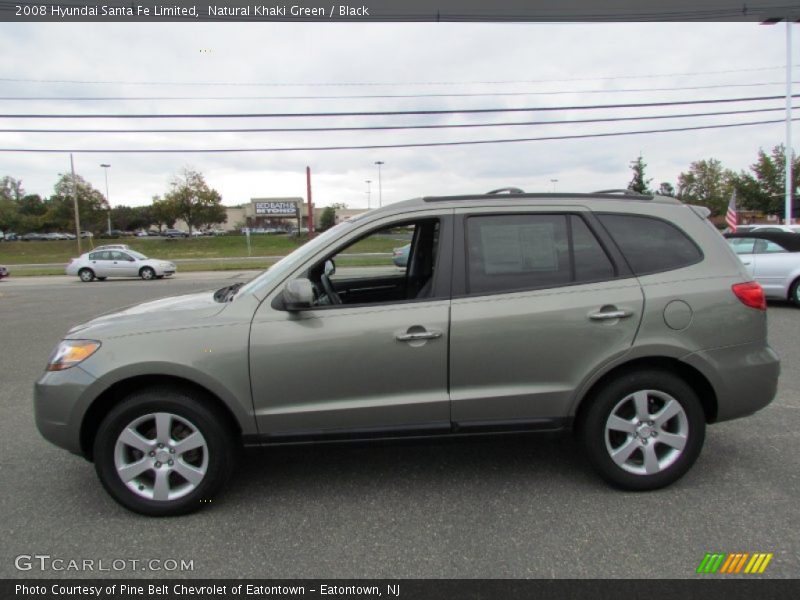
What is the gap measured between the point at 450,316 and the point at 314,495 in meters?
1.39

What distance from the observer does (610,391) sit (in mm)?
2971

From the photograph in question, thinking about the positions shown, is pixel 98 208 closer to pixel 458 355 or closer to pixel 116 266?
pixel 116 266

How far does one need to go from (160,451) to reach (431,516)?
1571 millimetres

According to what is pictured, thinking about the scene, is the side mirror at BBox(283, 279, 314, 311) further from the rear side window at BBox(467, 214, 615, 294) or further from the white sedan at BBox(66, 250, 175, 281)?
the white sedan at BBox(66, 250, 175, 281)

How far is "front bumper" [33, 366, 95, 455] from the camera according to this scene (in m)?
2.76

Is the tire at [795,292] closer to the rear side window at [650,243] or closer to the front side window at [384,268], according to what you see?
the rear side window at [650,243]

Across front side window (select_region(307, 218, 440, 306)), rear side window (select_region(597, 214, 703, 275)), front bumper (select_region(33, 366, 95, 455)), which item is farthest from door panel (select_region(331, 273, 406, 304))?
front bumper (select_region(33, 366, 95, 455))

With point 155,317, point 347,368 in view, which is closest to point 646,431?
point 347,368

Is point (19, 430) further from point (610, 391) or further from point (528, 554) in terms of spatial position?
point (610, 391)

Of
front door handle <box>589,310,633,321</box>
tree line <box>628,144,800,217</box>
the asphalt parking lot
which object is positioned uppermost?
tree line <box>628,144,800,217</box>

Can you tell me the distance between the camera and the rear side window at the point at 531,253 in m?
3.01

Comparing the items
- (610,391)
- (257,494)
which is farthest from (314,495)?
(610,391)

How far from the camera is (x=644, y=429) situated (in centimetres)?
300

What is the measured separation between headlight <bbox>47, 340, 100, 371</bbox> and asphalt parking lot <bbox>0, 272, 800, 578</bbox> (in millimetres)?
872
